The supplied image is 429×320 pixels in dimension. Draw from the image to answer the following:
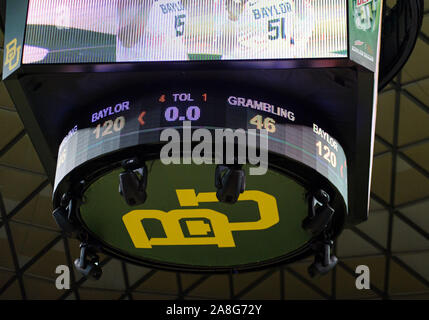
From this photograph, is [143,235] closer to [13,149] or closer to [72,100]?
[72,100]

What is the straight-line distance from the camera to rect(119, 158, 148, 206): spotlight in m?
11.1

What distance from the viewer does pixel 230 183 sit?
10984 mm

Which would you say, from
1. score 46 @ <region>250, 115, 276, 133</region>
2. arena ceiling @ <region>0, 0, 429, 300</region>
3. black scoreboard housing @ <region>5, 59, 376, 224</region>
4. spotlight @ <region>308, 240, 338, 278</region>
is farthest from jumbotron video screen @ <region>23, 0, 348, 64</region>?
arena ceiling @ <region>0, 0, 429, 300</region>

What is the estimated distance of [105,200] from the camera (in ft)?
40.7

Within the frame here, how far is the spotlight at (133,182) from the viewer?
11125mm

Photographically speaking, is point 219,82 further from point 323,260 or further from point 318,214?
point 323,260

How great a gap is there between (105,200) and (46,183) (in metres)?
11.4

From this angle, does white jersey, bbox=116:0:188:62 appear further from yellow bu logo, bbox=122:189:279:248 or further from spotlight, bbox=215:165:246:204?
yellow bu logo, bbox=122:189:279:248

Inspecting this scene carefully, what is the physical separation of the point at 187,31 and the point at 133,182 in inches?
90.9

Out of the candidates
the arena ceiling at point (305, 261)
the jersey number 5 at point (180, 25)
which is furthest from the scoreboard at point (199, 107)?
the arena ceiling at point (305, 261)

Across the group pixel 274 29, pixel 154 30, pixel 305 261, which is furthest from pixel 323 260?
pixel 305 261

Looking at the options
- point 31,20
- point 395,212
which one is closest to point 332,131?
point 31,20

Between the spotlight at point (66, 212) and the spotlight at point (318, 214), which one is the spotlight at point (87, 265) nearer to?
the spotlight at point (66, 212)

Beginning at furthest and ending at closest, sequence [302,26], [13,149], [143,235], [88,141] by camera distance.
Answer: [13,149] < [143,235] < [88,141] < [302,26]
